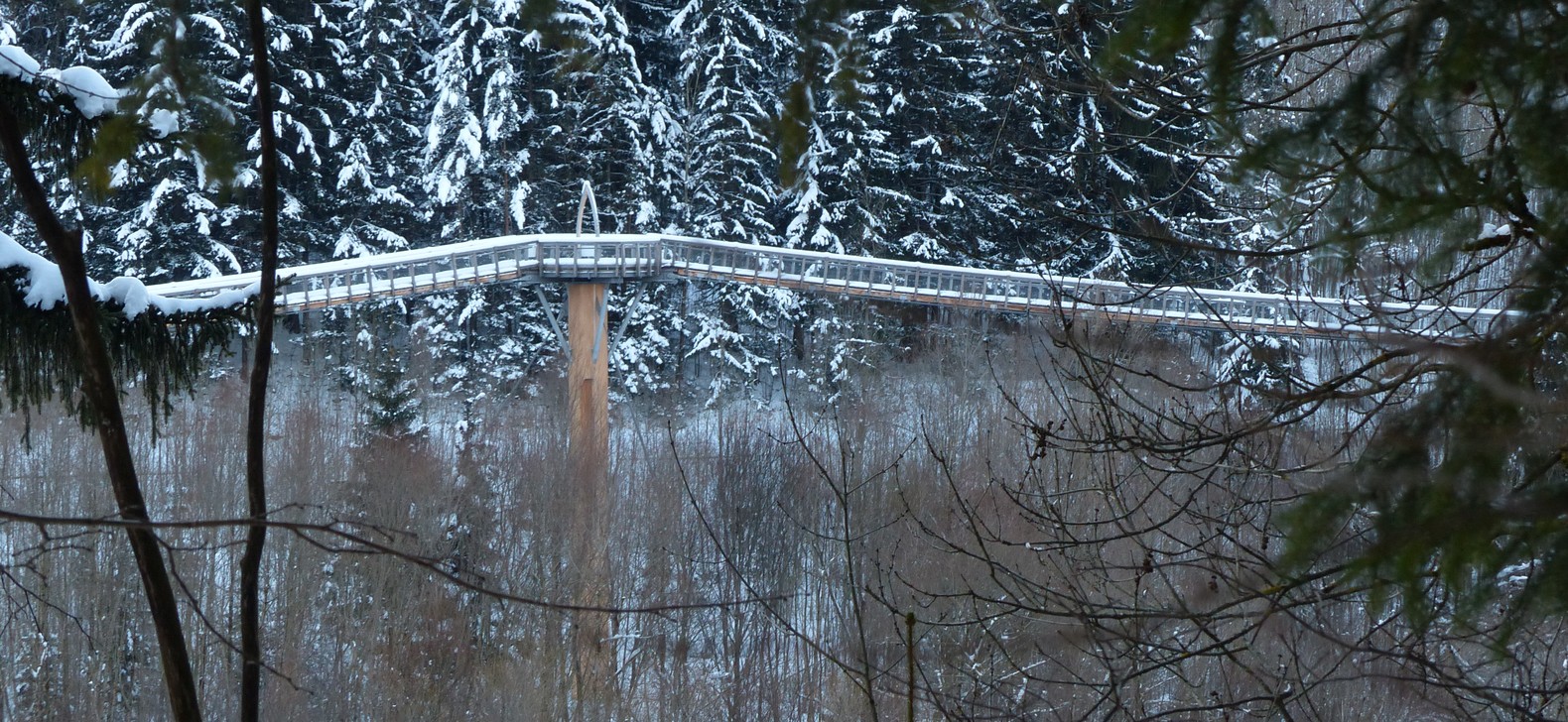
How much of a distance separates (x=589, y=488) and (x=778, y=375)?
3.13m

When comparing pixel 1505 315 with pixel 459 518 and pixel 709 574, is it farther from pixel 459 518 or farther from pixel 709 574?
pixel 459 518

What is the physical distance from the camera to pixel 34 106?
9.94ft

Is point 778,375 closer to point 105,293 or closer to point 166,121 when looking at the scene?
point 105,293

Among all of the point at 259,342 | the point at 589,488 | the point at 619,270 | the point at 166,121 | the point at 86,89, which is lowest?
the point at 589,488

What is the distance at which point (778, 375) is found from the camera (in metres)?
13.2

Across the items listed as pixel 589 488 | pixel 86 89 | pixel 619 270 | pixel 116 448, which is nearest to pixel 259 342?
pixel 116 448

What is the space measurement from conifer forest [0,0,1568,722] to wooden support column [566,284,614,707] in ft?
0.32

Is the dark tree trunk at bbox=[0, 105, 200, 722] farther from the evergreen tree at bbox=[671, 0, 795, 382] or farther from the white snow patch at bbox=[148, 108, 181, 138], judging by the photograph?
the evergreen tree at bbox=[671, 0, 795, 382]

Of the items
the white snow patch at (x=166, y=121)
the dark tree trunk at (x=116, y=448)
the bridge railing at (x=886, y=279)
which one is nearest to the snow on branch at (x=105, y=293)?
the white snow patch at (x=166, y=121)

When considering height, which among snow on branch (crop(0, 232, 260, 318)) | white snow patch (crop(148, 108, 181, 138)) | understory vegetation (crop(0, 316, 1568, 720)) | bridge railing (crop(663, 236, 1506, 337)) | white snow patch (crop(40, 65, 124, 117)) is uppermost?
bridge railing (crop(663, 236, 1506, 337))

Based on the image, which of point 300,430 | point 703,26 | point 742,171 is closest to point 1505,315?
point 703,26

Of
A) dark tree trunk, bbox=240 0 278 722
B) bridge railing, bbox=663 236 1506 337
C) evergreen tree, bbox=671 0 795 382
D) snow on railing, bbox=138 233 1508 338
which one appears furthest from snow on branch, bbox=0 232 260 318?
bridge railing, bbox=663 236 1506 337

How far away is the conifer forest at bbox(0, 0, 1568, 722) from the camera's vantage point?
1962mm

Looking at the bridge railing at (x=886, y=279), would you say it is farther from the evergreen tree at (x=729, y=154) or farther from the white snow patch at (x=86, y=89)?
the white snow patch at (x=86, y=89)
